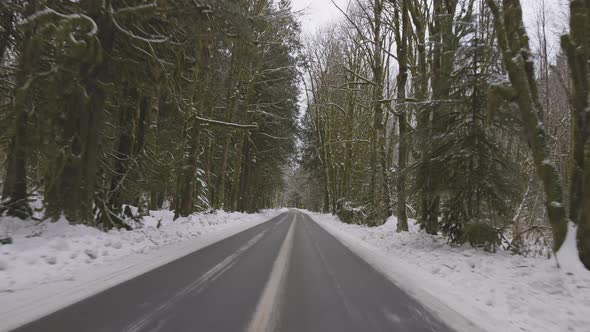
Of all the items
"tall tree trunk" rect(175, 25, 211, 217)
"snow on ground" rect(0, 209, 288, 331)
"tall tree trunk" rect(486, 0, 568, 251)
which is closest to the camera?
"snow on ground" rect(0, 209, 288, 331)

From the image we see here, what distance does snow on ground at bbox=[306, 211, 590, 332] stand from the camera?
3631 millimetres

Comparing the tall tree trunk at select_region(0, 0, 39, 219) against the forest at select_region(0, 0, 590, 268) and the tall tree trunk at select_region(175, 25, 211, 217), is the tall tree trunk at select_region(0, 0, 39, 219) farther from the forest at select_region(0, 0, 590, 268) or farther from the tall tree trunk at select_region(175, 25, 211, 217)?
the tall tree trunk at select_region(175, 25, 211, 217)

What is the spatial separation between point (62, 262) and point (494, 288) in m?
6.57

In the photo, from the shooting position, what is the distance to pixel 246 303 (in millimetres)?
3828

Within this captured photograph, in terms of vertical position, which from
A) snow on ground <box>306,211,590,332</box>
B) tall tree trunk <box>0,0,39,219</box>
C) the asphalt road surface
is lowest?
the asphalt road surface

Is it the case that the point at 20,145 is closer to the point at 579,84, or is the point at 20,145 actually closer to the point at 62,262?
the point at 62,262

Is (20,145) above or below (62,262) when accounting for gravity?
above

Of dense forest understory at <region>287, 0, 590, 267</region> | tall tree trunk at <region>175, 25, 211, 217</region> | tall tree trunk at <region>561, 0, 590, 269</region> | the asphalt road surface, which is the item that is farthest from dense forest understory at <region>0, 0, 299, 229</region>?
tall tree trunk at <region>561, 0, 590, 269</region>

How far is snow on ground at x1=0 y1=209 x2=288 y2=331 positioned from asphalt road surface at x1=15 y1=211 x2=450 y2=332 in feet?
0.90

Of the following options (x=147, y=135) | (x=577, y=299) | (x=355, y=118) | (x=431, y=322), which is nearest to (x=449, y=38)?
(x=577, y=299)

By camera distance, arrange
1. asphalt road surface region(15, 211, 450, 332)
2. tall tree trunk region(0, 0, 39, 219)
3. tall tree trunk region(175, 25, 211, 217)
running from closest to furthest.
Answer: asphalt road surface region(15, 211, 450, 332), tall tree trunk region(0, 0, 39, 219), tall tree trunk region(175, 25, 211, 217)

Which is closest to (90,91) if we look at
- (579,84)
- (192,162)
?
(192,162)

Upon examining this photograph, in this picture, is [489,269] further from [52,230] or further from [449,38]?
[52,230]

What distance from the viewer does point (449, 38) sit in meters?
7.86
